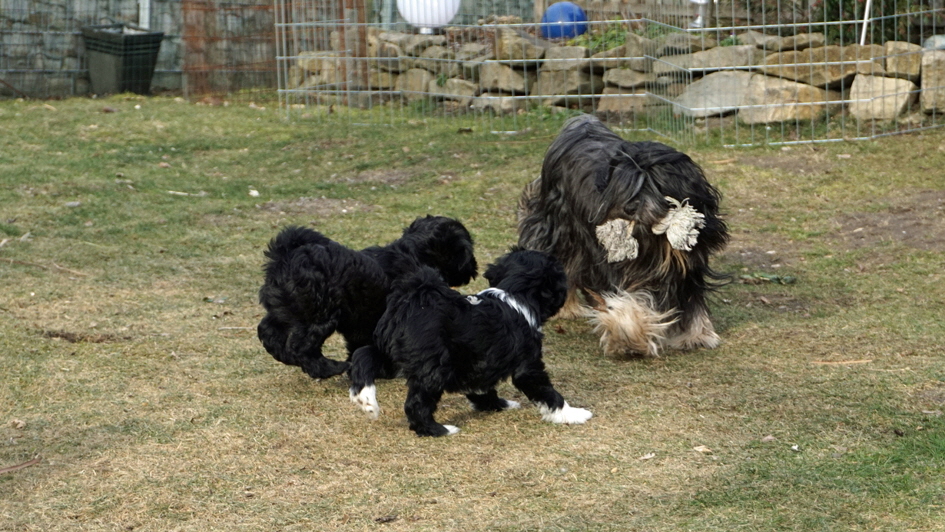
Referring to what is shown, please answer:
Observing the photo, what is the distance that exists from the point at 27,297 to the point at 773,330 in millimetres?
4437

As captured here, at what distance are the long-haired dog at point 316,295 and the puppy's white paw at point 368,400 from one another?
40 centimetres

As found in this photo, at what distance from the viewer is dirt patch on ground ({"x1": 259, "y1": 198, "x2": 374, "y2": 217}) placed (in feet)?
28.3

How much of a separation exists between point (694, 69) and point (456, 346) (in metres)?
6.86

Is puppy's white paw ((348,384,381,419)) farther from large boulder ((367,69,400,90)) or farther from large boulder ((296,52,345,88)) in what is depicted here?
large boulder ((296,52,345,88))

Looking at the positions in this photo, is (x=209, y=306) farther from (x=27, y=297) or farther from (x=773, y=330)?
(x=773, y=330)

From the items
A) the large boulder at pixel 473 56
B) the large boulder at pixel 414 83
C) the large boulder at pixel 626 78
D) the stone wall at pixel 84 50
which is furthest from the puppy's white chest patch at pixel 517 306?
the stone wall at pixel 84 50

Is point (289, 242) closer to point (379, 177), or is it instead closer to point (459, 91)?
point (379, 177)

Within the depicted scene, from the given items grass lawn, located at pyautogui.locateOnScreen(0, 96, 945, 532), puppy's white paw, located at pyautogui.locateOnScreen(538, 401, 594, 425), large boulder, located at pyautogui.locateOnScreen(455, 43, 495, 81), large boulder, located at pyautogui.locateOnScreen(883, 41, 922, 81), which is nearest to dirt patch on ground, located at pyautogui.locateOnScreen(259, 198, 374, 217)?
grass lawn, located at pyautogui.locateOnScreen(0, 96, 945, 532)

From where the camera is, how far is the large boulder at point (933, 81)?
9.88 metres

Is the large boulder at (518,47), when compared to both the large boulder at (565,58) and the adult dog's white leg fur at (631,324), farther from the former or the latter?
the adult dog's white leg fur at (631,324)

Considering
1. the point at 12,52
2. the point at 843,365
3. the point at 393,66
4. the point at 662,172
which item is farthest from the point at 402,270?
the point at 12,52

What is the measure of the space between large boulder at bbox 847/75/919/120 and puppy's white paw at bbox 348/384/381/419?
24.9 feet

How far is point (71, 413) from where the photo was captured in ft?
14.1

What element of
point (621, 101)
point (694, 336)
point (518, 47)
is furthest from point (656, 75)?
point (694, 336)
